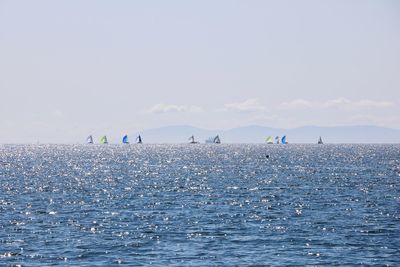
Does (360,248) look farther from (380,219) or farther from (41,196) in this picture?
(41,196)

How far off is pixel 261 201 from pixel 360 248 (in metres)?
33.7

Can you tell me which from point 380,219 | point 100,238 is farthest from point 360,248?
point 100,238

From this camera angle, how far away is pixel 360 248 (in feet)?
179

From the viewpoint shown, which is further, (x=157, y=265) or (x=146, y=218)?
(x=146, y=218)

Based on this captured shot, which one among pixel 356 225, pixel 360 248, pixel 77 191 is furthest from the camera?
pixel 77 191

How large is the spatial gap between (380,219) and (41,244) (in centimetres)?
3401

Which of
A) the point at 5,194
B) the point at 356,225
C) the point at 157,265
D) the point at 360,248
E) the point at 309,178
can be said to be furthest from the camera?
the point at 309,178

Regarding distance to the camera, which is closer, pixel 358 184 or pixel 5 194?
pixel 5 194

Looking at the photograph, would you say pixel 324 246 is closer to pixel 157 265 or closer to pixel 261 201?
pixel 157 265

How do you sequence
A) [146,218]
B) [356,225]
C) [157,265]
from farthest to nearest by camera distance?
[146,218], [356,225], [157,265]

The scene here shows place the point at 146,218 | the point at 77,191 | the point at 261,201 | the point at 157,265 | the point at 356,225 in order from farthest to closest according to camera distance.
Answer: the point at 77,191 → the point at 261,201 → the point at 146,218 → the point at 356,225 → the point at 157,265

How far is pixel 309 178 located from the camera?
129 metres

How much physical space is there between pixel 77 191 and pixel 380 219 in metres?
47.5

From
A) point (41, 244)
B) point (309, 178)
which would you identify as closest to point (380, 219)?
point (41, 244)
